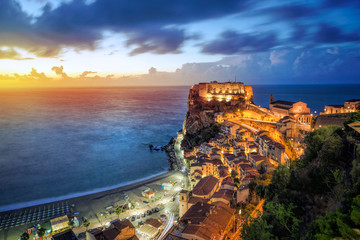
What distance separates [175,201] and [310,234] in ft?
46.2

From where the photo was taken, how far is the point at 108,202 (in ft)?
63.4

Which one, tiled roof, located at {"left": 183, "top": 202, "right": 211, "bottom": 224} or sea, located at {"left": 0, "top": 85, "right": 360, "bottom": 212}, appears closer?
tiled roof, located at {"left": 183, "top": 202, "right": 211, "bottom": 224}

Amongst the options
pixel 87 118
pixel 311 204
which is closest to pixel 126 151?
pixel 311 204

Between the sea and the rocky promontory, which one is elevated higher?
the rocky promontory

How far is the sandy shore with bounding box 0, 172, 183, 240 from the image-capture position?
→ 16316 mm

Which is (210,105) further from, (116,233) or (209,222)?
(116,233)

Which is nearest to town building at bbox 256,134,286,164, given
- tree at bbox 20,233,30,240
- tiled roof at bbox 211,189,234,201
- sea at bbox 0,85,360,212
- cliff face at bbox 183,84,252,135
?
tiled roof at bbox 211,189,234,201

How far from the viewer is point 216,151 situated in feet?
81.3

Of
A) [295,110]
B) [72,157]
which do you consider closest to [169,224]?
[295,110]

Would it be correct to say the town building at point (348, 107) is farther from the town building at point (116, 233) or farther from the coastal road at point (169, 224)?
the town building at point (116, 233)

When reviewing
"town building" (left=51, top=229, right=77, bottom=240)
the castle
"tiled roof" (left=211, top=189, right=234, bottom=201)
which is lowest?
"town building" (left=51, top=229, right=77, bottom=240)

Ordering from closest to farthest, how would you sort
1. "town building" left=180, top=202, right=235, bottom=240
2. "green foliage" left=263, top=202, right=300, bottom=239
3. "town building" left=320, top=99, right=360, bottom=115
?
"green foliage" left=263, top=202, right=300, bottom=239, "town building" left=180, top=202, right=235, bottom=240, "town building" left=320, top=99, right=360, bottom=115

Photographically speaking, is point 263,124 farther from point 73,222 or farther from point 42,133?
point 42,133

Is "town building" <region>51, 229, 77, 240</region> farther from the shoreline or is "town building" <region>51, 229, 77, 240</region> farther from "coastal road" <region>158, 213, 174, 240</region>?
the shoreline
